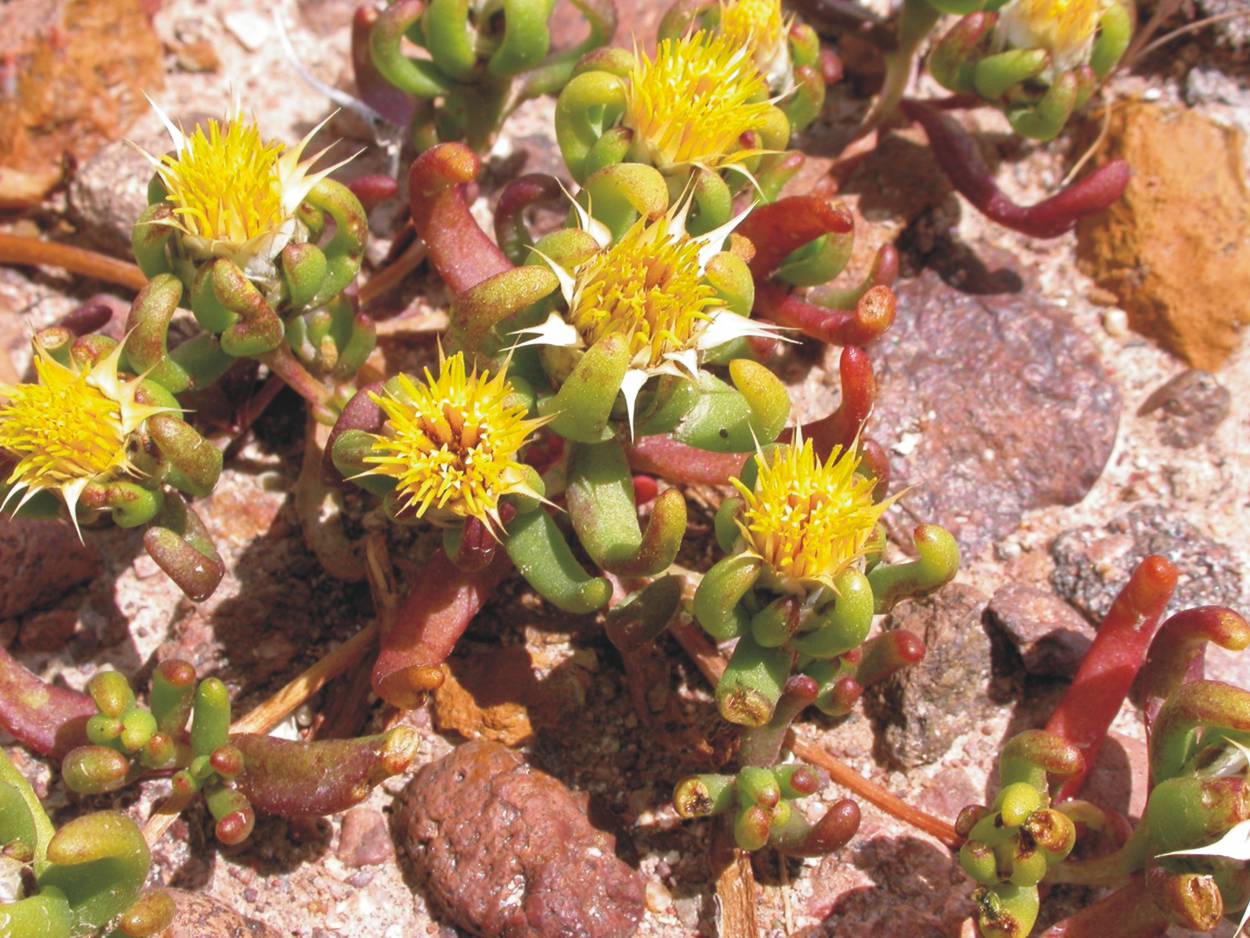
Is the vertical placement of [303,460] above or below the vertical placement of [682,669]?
above

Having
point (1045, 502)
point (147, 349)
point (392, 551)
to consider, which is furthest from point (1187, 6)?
point (147, 349)

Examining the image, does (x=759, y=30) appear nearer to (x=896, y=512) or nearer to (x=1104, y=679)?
(x=896, y=512)

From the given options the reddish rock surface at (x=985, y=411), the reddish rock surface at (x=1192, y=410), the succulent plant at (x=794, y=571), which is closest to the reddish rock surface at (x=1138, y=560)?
the reddish rock surface at (x=985, y=411)

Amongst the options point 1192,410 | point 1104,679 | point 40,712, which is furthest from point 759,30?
point 40,712

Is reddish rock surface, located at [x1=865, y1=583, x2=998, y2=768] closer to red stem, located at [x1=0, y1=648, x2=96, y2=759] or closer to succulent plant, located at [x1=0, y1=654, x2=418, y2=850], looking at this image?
succulent plant, located at [x1=0, y1=654, x2=418, y2=850]

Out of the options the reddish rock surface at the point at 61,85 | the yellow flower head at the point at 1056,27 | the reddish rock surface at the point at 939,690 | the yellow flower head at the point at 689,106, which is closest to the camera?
the yellow flower head at the point at 689,106

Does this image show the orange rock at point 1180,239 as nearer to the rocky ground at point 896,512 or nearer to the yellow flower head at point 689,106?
the rocky ground at point 896,512

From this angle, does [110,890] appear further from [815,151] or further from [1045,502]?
[815,151]

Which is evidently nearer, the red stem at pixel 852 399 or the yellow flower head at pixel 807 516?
the yellow flower head at pixel 807 516
